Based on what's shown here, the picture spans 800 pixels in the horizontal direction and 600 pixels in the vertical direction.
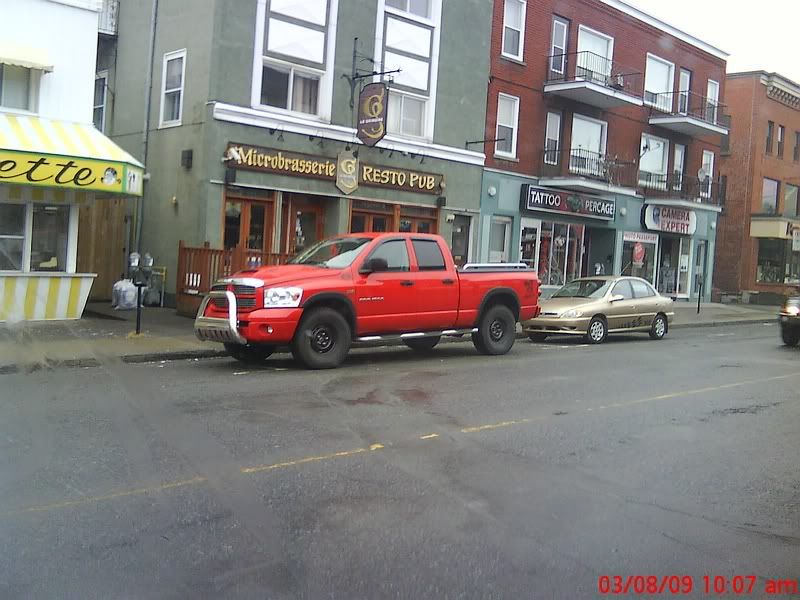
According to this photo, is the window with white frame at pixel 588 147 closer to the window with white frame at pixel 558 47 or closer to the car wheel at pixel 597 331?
the window with white frame at pixel 558 47

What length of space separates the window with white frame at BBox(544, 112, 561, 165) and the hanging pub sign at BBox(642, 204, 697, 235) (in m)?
5.60

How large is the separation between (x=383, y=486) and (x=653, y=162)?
2794cm

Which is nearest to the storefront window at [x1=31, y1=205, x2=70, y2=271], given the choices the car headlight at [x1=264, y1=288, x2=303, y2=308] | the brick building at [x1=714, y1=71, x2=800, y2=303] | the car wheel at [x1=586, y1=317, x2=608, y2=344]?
the car headlight at [x1=264, y1=288, x2=303, y2=308]

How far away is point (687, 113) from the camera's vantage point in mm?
30922

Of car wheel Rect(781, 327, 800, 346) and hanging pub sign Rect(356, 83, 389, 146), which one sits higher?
hanging pub sign Rect(356, 83, 389, 146)

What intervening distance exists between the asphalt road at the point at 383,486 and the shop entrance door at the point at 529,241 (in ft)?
51.1

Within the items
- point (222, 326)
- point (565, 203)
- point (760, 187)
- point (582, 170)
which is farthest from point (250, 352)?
point (760, 187)

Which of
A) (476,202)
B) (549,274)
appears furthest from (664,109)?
(476,202)

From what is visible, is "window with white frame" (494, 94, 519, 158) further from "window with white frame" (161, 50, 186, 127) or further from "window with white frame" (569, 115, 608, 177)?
"window with white frame" (161, 50, 186, 127)

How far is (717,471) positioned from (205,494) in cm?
397

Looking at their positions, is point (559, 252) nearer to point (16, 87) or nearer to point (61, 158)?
point (61, 158)

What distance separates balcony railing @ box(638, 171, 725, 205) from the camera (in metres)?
30.7

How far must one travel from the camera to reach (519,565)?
174 inches

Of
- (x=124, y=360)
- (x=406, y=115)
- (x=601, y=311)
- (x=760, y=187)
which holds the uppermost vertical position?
(x=760, y=187)
